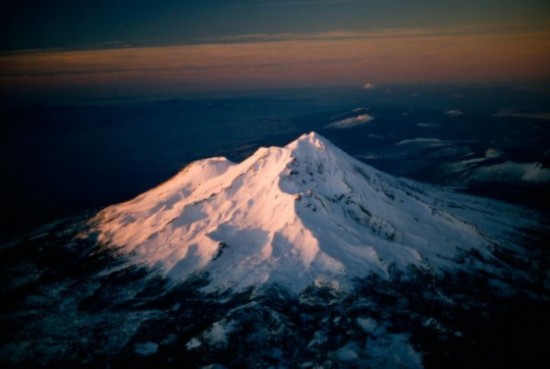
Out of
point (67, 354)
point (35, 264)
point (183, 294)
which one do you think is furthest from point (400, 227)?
point (35, 264)

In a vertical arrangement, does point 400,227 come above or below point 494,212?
above

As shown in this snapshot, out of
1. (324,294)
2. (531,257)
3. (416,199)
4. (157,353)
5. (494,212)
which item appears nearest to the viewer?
(157,353)

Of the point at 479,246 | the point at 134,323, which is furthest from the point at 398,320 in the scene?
the point at 134,323

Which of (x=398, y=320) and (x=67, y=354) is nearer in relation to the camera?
(x=67, y=354)

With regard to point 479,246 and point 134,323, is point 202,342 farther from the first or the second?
point 479,246

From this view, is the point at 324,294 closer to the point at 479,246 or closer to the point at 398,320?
the point at 398,320

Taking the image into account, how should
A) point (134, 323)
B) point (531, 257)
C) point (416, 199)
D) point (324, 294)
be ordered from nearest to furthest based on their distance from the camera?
point (134, 323)
point (324, 294)
point (531, 257)
point (416, 199)
